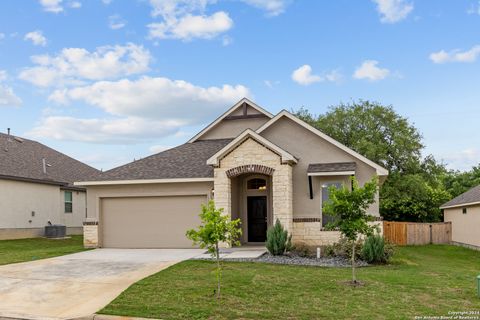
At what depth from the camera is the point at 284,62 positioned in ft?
71.4

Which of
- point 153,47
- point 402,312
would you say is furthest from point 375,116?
point 402,312

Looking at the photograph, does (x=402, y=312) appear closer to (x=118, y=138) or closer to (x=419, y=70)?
(x=419, y=70)

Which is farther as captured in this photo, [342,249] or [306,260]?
[342,249]

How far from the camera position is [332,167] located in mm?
17984

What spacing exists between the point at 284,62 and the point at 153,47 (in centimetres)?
620

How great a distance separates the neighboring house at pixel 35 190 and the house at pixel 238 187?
3.70 metres

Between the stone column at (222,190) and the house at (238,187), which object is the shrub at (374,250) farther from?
the stone column at (222,190)

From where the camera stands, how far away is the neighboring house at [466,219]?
86.8 feet

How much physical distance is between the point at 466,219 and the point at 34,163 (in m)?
27.7

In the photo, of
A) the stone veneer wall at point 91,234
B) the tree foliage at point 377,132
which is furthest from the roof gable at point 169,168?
the tree foliage at point 377,132

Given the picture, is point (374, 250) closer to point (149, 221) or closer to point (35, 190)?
point (149, 221)

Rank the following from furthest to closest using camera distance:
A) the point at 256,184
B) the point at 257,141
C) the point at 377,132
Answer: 1. the point at 377,132
2. the point at 256,184
3. the point at 257,141

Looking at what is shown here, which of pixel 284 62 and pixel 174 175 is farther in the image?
pixel 284 62

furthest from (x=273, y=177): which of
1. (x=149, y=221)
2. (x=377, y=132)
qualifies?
(x=377, y=132)
